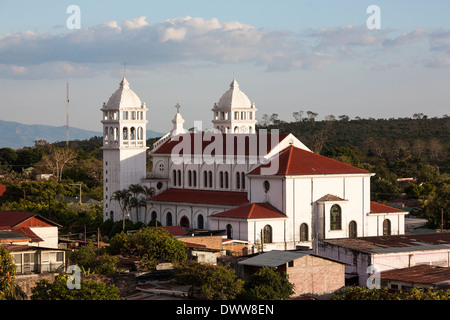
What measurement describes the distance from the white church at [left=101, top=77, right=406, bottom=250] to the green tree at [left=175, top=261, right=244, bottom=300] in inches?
726

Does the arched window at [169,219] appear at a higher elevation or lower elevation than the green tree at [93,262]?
Answer: higher

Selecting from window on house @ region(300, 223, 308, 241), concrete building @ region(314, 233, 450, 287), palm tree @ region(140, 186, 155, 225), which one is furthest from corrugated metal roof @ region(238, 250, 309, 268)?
palm tree @ region(140, 186, 155, 225)

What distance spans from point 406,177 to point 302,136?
156ft

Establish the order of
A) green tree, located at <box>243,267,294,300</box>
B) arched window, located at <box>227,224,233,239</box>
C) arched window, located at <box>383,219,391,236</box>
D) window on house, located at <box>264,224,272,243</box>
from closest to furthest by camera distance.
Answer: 1. green tree, located at <box>243,267,294,300</box>
2. window on house, located at <box>264,224,272,243</box>
3. arched window, located at <box>227,224,233,239</box>
4. arched window, located at <box>383,219,391,236</box>

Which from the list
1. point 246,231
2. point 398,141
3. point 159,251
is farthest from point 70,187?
point 398,141

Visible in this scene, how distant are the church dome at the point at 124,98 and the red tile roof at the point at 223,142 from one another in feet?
15.3

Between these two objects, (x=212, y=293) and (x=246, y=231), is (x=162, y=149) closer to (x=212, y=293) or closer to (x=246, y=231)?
(x=246, y=231)

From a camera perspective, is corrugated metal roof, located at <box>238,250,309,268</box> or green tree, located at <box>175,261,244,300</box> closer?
green tree, located at <box>175,261,244,300</box>

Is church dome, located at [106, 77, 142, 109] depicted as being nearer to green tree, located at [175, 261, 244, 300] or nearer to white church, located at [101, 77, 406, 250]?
white church, located at [101, 77, 406, 250]

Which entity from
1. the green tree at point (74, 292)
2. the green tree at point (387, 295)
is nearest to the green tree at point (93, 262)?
the green tree at point (74, 292)

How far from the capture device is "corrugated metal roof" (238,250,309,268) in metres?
43.8

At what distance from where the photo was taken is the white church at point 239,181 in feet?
208

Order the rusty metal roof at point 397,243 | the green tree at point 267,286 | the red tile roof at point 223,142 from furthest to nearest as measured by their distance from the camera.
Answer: the red tile roof at point 223,142, the rusty metal roof at point 397,243, the green tree at point 267,286

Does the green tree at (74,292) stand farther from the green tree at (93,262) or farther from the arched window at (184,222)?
the arched window at (184,222)
